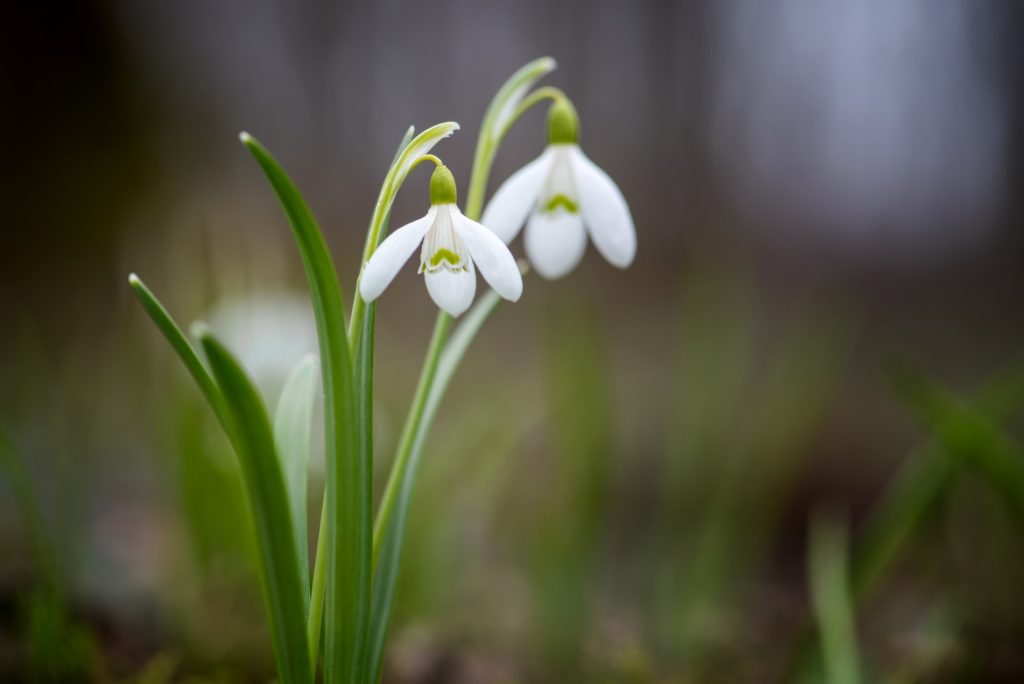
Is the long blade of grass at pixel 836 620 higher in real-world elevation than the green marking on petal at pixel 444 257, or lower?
lower

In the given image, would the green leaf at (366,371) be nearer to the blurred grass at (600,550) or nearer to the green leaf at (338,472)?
the green leaf at (338,472)

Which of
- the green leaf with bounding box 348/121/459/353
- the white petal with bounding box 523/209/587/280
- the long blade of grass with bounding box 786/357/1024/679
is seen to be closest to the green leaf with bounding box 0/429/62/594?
the green leaf with bounding box 348/121/459/353

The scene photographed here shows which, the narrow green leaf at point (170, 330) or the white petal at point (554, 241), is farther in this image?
A: the white petal at point (554, 241)

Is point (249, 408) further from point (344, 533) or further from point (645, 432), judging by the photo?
point (645, 432)

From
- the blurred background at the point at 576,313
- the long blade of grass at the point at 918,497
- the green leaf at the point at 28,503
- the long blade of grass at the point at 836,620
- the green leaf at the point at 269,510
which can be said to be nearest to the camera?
the green leaf at the point at 269,510

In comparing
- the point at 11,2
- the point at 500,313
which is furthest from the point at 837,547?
the point at 11,2

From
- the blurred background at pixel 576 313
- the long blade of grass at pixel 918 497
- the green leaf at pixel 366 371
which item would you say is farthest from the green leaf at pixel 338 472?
the long blade of grass at pixel 918 497

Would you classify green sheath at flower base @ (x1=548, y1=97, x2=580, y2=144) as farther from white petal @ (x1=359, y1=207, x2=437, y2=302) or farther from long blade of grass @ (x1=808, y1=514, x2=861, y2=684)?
long blade of grass @ (x1=808, y1=514, x2=861, y2=684)
